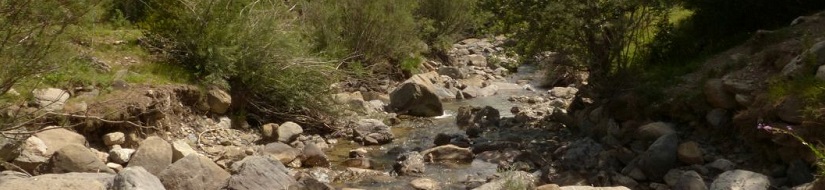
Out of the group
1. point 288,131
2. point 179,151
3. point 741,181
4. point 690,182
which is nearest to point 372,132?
point 288,131

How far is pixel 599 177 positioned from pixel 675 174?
118 centimetres

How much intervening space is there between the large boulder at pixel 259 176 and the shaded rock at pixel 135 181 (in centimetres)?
128

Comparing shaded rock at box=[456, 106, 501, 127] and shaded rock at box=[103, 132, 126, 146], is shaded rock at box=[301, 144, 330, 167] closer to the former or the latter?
shaded rock at box=[103, 132, 126, 146]

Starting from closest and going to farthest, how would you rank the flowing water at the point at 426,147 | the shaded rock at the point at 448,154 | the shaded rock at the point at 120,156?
the shaded rock at the point at 120,156, the flowing water at the point at 426,147, the shaded rock at the point at 448,154

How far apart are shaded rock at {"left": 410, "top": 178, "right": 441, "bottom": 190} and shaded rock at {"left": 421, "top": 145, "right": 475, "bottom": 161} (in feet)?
5.37

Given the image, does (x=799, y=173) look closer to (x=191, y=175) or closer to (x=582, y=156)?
(x=582, y=156)

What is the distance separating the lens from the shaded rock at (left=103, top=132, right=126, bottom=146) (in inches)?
504

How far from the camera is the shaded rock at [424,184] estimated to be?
43.3ft

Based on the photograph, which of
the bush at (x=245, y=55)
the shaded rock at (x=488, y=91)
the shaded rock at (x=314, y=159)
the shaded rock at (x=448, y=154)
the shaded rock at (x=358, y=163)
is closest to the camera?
the shaded rock at (x=314, y=159)

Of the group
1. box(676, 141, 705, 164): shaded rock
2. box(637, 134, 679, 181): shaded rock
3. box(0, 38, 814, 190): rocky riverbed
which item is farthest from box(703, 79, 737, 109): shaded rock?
box(637, 134, 679, 181): shaded rock

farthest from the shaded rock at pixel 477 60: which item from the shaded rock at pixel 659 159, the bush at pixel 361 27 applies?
the shaded rock at pixel 659 159

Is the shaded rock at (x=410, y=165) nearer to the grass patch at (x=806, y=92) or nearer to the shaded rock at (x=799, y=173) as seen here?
the grass patch at (x=806, y=92)

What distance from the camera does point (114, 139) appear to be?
42.1 feet

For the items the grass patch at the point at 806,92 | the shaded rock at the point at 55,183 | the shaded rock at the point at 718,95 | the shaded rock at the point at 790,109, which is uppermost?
the grass patch at the point at 806,92
